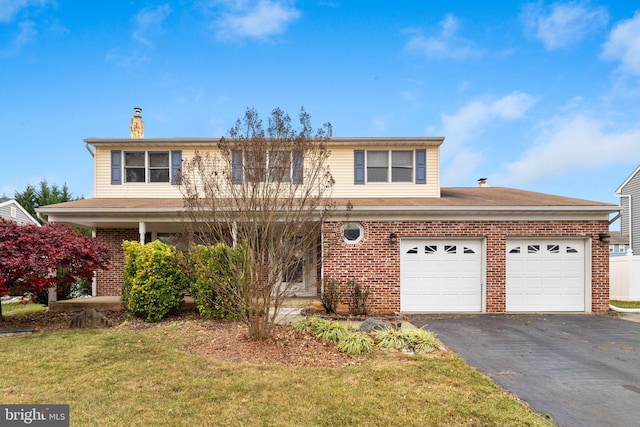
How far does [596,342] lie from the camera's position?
7109mm

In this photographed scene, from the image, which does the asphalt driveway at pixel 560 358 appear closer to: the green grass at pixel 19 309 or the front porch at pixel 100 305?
the front porch at pixel 100 305

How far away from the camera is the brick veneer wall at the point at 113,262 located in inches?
479

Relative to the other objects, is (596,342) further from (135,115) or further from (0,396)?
(135,115)

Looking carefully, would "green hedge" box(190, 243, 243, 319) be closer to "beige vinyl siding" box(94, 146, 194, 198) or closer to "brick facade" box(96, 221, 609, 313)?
"brick facade" box(96, 221, 609, 313)

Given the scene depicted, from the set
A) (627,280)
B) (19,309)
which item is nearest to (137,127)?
(19,309)

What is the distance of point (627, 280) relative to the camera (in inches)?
555

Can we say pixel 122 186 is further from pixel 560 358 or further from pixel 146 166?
pixel 560 358

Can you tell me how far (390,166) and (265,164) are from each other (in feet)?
22.1

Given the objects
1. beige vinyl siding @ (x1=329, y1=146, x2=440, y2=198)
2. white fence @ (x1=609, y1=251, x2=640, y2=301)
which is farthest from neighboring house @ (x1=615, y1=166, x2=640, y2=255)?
beige vinyl siding @ (x1=329, y1=146, x2=440, y2=198)

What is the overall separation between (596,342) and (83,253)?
11.1 metres

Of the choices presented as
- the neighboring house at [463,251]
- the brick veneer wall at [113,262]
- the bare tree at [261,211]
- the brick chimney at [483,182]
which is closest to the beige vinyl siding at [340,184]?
the brick veneer wall at [113,262]

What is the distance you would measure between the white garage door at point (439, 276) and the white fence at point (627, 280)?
27.8ft

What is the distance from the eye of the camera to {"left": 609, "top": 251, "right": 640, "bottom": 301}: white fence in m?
14.0

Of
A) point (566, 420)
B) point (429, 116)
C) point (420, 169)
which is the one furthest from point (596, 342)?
point (429, 116)
